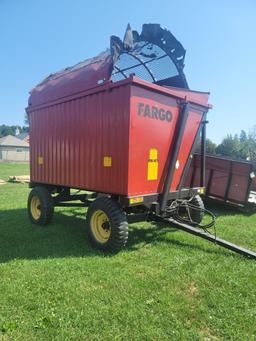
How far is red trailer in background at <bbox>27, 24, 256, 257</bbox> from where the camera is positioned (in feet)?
15.4

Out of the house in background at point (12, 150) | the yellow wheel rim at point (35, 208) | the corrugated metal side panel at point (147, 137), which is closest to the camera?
the corrugated metal side panel at point (147, 137)

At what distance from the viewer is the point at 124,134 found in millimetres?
4609

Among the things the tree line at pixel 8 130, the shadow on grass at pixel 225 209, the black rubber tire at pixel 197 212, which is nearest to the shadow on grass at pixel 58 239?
the black rubber tire at pixel 197 212

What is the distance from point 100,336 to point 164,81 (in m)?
5.23

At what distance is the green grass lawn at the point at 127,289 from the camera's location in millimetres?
2822

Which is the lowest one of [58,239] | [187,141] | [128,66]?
[58,239]

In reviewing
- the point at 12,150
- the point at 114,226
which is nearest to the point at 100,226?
the point at 114,226

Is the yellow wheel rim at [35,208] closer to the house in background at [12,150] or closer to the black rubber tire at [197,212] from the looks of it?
the black rubber tire at [197,212]

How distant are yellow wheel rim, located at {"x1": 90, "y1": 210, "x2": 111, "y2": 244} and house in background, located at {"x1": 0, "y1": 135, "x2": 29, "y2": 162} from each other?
5461 cm

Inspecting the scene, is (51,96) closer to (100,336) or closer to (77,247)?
(77,247)

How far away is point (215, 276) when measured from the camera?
393 cm

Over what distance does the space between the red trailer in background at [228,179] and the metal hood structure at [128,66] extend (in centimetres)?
327

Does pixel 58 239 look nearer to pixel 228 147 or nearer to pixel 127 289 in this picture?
pixel 127 289

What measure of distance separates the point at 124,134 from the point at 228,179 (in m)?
A: 4.82
